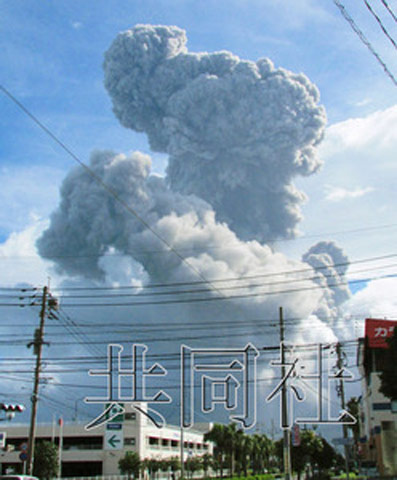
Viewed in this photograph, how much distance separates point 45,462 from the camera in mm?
76000

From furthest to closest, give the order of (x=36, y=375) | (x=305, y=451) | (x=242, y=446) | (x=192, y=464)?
1. (x=192, y=464)
2. (x=242, y=446)
3. (x=305, y=451)
4. (x=36, y=375)

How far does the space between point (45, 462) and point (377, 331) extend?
53.9 metres

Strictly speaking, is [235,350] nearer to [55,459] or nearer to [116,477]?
[55,459]

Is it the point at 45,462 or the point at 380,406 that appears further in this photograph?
the point at 380,406

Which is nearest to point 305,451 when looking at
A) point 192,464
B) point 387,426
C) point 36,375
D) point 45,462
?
point 387,426

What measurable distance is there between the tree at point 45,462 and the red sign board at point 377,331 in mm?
51319

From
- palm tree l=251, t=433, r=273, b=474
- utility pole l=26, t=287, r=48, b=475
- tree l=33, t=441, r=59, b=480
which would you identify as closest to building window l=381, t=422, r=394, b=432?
tree l=33, t=441, r=59, b=480

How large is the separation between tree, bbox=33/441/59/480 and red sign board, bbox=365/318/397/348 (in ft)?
168

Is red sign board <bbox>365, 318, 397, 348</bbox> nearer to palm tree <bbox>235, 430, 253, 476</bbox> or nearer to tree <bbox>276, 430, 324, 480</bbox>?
tree <bbox>276, 430, 324, 480</bbox>

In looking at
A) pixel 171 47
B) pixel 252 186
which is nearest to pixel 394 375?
pixel 252 186

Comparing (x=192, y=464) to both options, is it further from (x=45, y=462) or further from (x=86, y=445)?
(x=45, y=462)

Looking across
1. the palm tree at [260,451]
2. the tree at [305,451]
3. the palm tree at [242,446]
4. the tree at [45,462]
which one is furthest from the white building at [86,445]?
the palm tree at [260,451]

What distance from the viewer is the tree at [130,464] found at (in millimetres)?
95000

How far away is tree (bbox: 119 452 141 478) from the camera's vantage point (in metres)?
95.0
